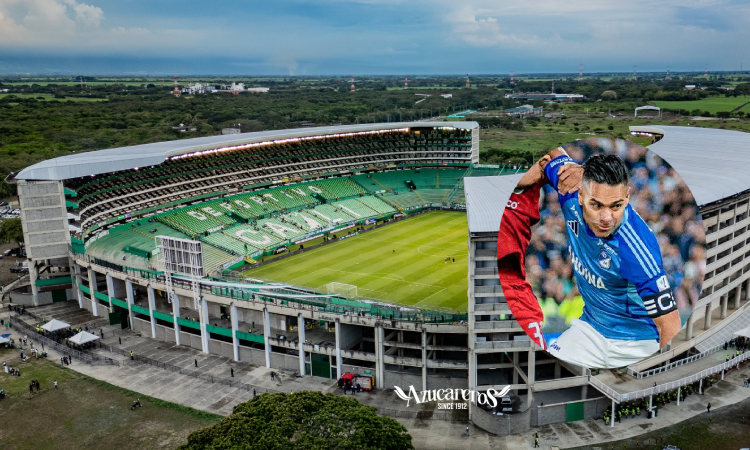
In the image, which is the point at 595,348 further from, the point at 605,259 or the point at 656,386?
the point at 656,386

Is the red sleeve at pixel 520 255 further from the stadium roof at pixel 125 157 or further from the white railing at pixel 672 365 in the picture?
the stadium roof at pixel 125 157

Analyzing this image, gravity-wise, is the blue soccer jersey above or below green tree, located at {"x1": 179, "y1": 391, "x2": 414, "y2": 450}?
above

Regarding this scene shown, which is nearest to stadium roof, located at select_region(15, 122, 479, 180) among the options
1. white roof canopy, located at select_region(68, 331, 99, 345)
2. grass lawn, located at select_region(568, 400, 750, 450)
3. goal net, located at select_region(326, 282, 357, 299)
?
white roof canopy, located at select_region(68, 331, 99, 345)

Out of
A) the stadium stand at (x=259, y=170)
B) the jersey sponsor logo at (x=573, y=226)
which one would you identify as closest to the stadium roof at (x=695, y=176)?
the jersey sponsor logo at (x=573, y=226)

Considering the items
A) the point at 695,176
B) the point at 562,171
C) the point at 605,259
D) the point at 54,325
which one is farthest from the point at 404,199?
the point at 605,259

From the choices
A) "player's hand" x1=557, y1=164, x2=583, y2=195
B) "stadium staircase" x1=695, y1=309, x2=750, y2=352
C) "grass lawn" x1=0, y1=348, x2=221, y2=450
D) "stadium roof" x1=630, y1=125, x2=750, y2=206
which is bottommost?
"grass lawn" x1=0, y1=348, x2=221, y2=450

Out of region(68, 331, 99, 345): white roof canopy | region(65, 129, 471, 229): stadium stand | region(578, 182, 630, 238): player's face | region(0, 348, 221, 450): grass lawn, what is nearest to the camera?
region(578, 182, 630, 238): player's face

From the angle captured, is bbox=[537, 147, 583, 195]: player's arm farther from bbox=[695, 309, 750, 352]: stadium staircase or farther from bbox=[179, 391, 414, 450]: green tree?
bbox=[695, 309, 750, 352]: stadium staircase
